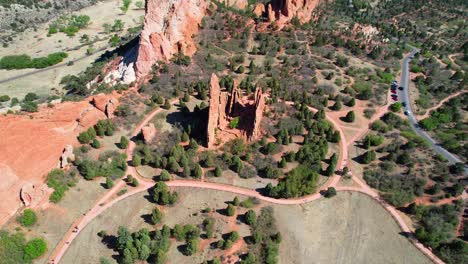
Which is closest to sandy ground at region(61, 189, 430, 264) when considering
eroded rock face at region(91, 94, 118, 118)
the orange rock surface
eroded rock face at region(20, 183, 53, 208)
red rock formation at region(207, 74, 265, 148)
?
eroded rock face at region(20, 183, 53, 208)

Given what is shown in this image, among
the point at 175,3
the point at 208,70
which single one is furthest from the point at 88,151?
the point at 175,3

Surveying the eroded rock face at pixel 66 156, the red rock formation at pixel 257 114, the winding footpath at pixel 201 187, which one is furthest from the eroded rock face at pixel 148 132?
the red rock formation at pixel 257 114

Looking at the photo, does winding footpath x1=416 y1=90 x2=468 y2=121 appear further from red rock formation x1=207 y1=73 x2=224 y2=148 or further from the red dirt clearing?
the red dirt clearing

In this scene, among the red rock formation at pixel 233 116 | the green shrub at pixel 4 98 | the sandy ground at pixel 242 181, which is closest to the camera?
the sandy ground at pixel 242 181

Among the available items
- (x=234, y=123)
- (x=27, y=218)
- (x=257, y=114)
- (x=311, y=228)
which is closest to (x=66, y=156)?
(x=27, y=218)

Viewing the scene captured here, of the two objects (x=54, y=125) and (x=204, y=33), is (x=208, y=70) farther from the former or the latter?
(x=54, y=125)

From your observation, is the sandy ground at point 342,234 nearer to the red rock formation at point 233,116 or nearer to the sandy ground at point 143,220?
the sandy ground at point 143,220

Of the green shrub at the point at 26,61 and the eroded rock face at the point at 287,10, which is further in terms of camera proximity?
the green shrub at the point at 26,61
